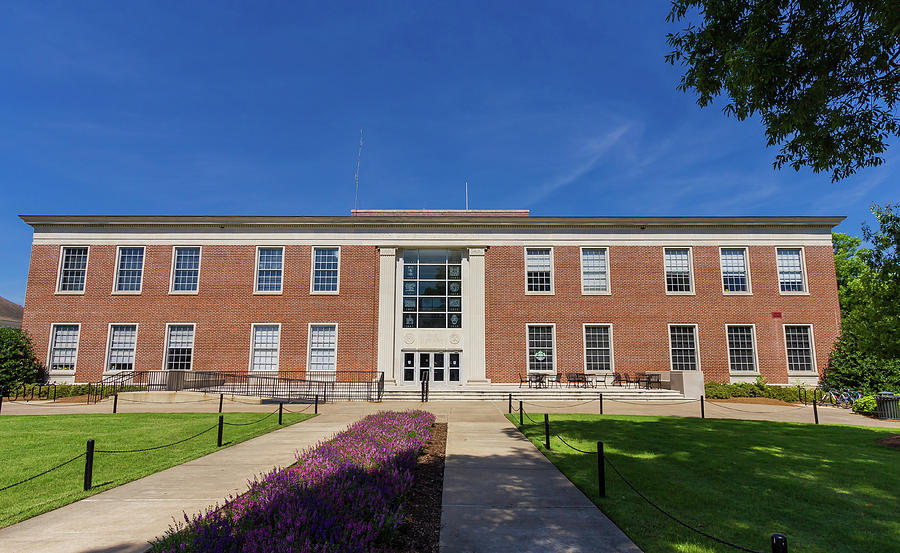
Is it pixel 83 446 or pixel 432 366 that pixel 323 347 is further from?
pixel 83 446

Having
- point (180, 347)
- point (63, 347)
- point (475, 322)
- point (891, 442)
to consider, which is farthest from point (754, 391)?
point (63, 347)

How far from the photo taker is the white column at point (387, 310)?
27.5m

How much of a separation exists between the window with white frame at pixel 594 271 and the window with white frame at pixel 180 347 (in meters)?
24.1

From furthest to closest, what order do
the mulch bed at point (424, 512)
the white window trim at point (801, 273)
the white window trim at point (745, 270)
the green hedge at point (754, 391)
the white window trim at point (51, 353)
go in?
1. the white window trim at point (745, 270)
2. the white window trim at point (801, 273)
3. the white window trim at point (51, 353)
4. the green hedge at point (754, 391)
5. the mulch bed at point (424, 512)

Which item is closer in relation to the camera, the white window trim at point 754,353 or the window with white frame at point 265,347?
the white window trim at point 754,353

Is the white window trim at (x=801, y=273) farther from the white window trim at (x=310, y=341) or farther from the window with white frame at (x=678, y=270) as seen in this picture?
the white window trim at (x=310, y=341)

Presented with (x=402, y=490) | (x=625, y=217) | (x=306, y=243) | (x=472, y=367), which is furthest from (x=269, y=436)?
(x=625, y=217)

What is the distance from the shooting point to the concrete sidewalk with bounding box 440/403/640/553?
5.21 metres

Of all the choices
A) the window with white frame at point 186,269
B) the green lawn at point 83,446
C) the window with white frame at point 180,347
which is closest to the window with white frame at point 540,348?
the green lawn at point 83,446

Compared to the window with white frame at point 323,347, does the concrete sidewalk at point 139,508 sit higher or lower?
lower

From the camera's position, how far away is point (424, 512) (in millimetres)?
6332

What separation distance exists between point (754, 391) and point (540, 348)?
38.9 ft

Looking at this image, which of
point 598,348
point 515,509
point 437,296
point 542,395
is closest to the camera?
point 515,509

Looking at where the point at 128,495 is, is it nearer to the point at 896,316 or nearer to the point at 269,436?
the point at 269,436
